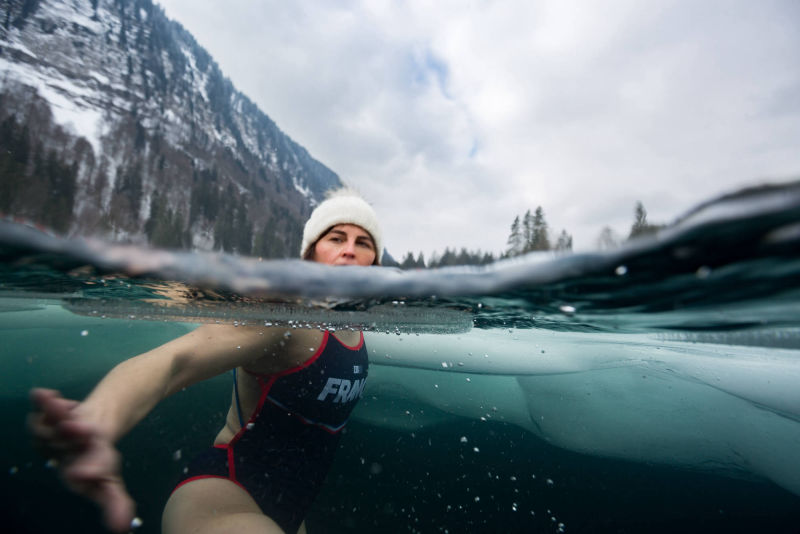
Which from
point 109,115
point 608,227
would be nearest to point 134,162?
point 109,115

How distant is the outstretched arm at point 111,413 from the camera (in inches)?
43.3

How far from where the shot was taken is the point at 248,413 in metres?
2.91

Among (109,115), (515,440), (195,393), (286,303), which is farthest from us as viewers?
(109,115)

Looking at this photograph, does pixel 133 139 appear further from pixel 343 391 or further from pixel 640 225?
pixel 640 225

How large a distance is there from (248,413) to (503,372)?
8.80 meters

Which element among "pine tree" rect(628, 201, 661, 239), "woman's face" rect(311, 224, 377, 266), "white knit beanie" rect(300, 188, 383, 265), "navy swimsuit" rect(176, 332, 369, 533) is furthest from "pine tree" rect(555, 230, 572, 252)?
"navy swimsuit" rect(176, 332, 369, 533)

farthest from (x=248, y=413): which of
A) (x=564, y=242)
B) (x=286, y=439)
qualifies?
(x=564, y=242)

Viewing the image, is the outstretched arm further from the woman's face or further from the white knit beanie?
the white knit beanie

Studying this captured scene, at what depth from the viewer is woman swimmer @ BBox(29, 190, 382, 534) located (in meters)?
1.13

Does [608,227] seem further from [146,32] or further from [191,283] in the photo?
[146,32]

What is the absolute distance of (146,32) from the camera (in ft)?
67.2

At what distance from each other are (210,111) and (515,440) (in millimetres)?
24954

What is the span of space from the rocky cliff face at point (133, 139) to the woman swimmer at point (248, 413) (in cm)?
108

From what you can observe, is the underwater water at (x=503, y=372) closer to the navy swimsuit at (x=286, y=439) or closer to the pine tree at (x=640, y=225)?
the pine tree at (x=640, y=225)
